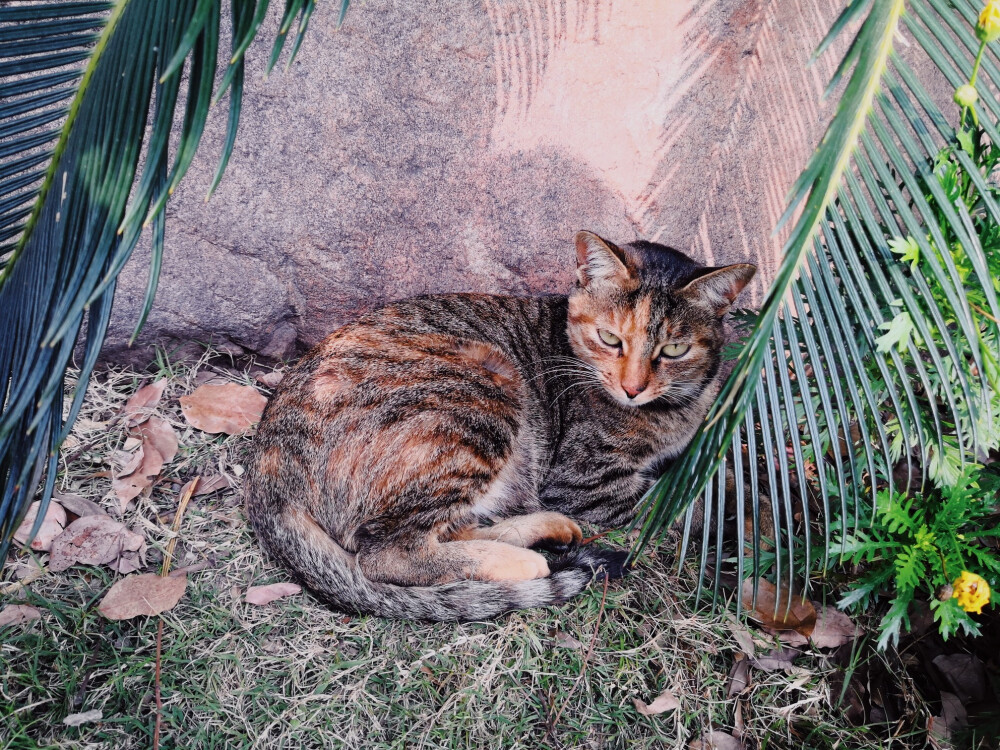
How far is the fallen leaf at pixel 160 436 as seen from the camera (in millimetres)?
3047

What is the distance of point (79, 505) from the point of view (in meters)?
2.80

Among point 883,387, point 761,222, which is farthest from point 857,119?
point 761,222

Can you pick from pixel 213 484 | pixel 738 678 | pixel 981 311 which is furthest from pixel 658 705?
pixel 213 484

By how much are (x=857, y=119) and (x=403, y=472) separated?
184cm

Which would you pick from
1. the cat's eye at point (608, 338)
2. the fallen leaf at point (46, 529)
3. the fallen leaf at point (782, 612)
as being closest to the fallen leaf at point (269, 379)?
the fallen leaf at point (46, 529)

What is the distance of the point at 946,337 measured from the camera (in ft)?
5.74

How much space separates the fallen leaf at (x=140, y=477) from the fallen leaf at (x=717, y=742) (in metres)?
2.27

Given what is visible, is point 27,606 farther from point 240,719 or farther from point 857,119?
point 857,119

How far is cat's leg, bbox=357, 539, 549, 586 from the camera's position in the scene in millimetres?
2604

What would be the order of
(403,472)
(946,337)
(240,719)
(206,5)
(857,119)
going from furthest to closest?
(403,472) < (240,719) < (946,337) < (857,119) < (206,5)

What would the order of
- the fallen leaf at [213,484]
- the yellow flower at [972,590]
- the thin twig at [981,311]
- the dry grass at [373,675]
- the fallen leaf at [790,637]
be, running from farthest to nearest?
1. the fallen leaf at [213,484]
2. the fallen leaf at [790,637]
3. the dry grass at [373,675]
4. the thin twig at [981,311]
5. the yellow flower at [972,590]

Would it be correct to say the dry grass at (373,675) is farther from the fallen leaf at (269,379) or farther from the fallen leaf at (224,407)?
the fallen leaf at (269,379)

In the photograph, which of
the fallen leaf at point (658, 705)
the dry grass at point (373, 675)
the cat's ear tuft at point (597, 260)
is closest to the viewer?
the dry grass at point (373, 675)

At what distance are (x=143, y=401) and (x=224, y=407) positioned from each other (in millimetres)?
356
